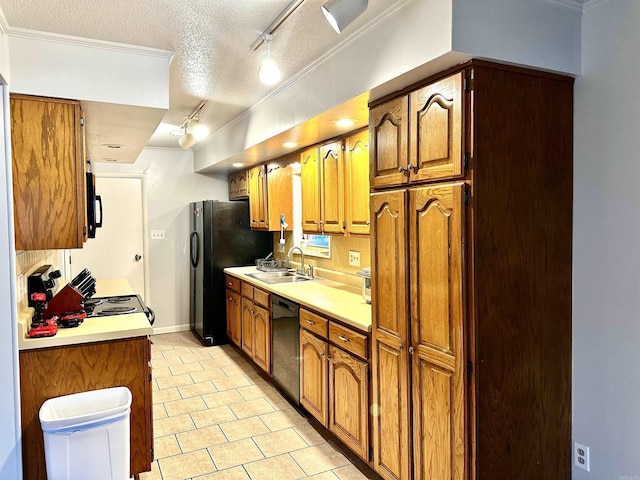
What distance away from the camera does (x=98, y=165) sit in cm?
548

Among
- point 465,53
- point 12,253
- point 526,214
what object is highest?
point 465,53

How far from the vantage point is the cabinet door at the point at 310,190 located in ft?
11.9

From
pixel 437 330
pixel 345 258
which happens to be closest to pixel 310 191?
pixel 345 258

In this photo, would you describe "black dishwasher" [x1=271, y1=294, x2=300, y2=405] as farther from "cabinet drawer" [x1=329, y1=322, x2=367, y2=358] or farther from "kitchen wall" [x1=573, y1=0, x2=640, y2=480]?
"kitchen wall" [x1=573, y1=0, x2=640, y2=480]

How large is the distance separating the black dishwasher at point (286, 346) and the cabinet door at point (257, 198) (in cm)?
→ 129

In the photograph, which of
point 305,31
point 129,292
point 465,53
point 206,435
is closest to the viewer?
point 465,53

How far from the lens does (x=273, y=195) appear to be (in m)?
4.56

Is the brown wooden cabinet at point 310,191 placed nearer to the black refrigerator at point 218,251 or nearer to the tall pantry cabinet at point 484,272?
the tall pantry cabinet at point 484,272

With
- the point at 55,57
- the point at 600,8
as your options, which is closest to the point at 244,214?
the point at 55,57

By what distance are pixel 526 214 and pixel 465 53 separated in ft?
2.37

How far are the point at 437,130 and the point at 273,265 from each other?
328cm

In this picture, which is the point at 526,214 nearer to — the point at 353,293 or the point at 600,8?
the point at 600,8

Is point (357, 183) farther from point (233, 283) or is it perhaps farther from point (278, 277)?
point (233, 283)

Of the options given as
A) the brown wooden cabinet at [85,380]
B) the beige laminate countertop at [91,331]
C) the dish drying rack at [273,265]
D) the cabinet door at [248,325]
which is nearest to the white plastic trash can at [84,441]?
the brown wooden cabinet at [85,380]
